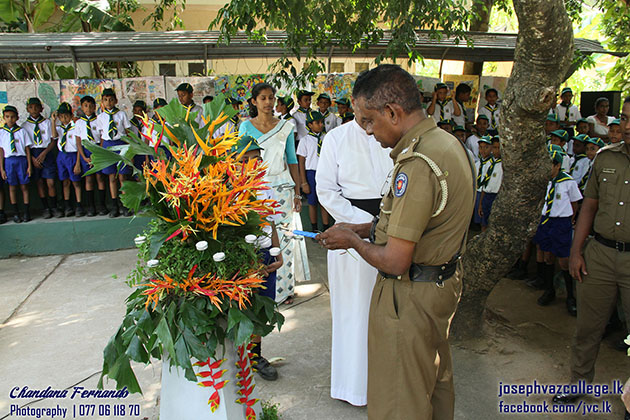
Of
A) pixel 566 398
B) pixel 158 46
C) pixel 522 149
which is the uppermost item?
pixel 158 46

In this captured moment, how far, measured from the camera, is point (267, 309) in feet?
8.46

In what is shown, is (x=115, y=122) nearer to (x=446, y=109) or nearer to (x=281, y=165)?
(x=281, y=165)

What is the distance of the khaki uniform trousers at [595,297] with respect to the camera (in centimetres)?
307

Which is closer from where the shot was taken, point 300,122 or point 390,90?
point 390,90

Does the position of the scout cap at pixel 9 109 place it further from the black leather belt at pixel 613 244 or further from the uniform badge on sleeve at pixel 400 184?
the black leather belt at pixel 613 244

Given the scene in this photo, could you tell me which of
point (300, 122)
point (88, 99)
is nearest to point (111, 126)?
point (88, 99)

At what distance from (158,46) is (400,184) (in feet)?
20.9

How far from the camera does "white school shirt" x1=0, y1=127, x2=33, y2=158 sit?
22.6 feet

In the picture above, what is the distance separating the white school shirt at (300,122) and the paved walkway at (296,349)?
9.52ft

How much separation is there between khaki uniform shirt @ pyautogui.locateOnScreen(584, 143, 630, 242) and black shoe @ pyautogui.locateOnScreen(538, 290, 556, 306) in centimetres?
200

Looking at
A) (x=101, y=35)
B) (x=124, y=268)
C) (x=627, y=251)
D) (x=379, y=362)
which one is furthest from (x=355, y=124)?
(x=101, y=35)

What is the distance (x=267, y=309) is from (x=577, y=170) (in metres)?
5.29

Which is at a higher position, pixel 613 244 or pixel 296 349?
pixel 613 244

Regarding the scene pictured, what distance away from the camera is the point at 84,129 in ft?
23.5
